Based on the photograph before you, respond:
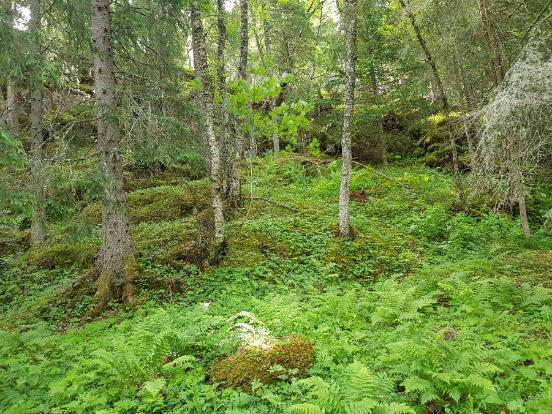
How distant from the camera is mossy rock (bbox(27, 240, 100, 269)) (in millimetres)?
11602

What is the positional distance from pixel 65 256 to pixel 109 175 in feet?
15.2

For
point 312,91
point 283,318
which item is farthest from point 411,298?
point 312,91

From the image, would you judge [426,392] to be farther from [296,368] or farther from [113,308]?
[113,308]

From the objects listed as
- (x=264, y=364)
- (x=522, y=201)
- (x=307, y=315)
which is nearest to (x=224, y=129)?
(x=307, y=315)

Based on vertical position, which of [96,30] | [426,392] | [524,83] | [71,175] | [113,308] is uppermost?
[96,30]

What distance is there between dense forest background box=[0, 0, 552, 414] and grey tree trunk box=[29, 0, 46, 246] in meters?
0.05

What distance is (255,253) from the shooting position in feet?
34.6

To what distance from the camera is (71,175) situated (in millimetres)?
7617

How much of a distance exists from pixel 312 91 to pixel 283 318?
1700 cm

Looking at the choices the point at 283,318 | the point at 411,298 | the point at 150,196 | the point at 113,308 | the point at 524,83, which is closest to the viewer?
the point at 283,318

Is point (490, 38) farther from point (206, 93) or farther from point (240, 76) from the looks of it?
point (206, 93)

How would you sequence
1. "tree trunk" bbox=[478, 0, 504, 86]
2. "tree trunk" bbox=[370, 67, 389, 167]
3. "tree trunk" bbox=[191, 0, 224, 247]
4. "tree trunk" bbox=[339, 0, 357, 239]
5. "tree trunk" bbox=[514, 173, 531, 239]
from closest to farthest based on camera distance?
1. "tree trunk" bbox=[514, 173, 531, 239]
2. "tree trunk" bbox=[191, 0, 224, 247]
3. "tree trunk" bbox=[478, 0, 504, 86]
4. "tree trunk" bbox=[339, 0, 357, 239]
5. "tree trunk" bbox=[370, 67, 389, 167]

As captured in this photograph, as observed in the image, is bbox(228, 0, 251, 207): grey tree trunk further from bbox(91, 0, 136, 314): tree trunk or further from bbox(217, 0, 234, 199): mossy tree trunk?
bbox(91, 0, 136, 314): tree trunk

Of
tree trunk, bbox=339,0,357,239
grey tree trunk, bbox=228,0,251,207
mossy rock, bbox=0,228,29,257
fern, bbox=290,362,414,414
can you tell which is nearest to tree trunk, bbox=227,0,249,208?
grey tree trunk, bbox=228,0,251,207
